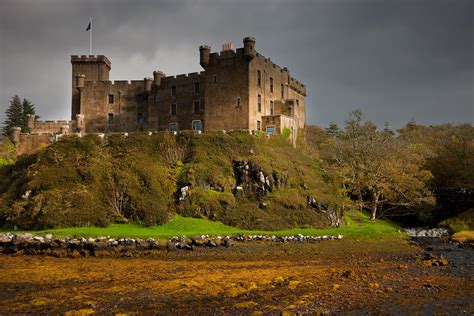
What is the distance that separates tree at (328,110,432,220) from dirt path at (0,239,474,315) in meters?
23.0

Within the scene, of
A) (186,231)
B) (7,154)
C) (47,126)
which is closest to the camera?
(186,231)

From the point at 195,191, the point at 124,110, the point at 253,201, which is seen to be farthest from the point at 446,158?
the point at 124,110

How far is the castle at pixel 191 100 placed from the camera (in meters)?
50.3

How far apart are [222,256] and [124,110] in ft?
125

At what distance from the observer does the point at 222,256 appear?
26.5 m

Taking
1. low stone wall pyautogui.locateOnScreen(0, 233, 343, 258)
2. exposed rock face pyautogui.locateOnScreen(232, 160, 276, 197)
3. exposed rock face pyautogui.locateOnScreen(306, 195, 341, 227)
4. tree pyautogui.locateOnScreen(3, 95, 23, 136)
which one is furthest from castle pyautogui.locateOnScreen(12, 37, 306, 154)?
tree pyautogui.locateOnScreen(3, 95, 23, 136)

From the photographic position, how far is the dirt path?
15.0 m

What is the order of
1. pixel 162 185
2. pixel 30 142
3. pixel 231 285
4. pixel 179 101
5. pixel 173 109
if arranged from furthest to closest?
pixel 173 109
pixel 179 101
pixel 30 142
pixel 162 185
pixel 231 285

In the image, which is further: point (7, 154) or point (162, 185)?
point (7, 154)

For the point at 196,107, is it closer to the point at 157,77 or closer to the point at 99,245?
the point at 157,77

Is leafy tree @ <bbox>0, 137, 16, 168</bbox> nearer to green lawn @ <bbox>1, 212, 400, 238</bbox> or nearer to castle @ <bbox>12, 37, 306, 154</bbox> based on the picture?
castle @ <bbox>12, 37, 306, 154</bbox>

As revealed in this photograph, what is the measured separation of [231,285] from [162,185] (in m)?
24.2

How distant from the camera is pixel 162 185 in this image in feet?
134

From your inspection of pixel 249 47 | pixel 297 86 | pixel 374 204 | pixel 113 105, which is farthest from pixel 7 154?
pixel 374 204
